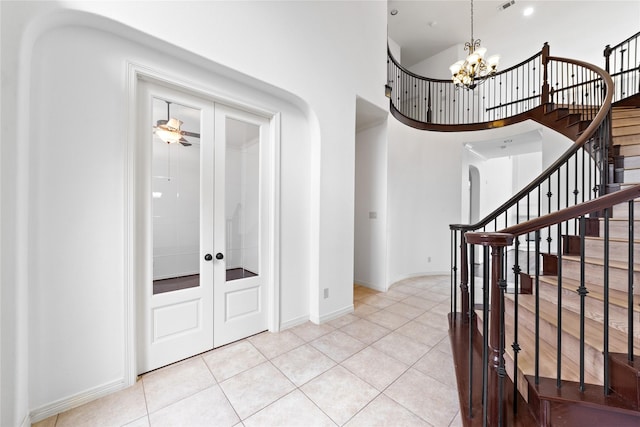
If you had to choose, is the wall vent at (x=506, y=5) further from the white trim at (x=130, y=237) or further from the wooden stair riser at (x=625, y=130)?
the white trim at (x=130, y=237)

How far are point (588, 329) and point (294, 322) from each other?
8.10ft

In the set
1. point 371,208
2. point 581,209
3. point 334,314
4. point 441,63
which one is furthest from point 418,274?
point 441,63

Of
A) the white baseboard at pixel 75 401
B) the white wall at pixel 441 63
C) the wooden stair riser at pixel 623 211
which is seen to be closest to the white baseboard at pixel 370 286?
the wooden stair riser at pixel 623 211

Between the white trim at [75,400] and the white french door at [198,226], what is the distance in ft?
0.63

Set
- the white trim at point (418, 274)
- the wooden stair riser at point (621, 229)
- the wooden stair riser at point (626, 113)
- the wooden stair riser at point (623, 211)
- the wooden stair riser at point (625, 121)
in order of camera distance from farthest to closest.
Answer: the white trim at point (418, 274)
the wooden stair riser at point (626, 113)
the wooden stair riser at point (625, 121)
the wooden stair riser at point (623, 211)
the wooden stair riser at point (621, 229)

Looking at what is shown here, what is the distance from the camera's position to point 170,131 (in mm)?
Answer: 2102

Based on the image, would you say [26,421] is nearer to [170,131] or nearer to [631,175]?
[170,131]

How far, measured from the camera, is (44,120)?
1.55 meters

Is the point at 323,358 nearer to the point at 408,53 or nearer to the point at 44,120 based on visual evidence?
the point at 44,120

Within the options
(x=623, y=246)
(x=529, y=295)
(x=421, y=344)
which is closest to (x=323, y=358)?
(x=421, y=344)

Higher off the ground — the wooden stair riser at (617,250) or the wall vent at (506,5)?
the wall vent at (506,5)

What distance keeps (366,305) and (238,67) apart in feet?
10.8

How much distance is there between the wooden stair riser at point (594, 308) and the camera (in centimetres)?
151

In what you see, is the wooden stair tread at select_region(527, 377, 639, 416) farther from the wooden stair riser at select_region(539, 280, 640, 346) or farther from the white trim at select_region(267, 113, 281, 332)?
the white trim at select_region(267, 113, 281, 332)
